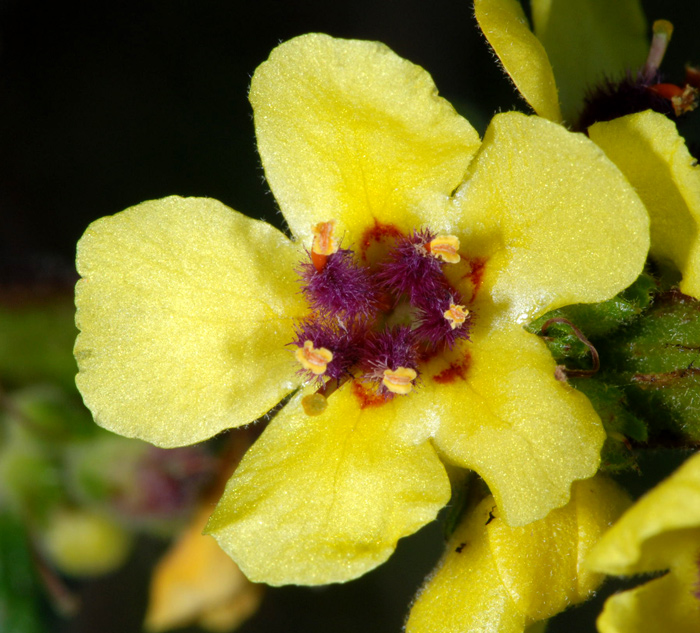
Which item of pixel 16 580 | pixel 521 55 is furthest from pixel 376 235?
pixel 16 580

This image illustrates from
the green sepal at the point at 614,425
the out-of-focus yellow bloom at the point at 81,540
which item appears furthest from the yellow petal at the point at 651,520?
the out-of-focus yellow bloom at the point at 81,540

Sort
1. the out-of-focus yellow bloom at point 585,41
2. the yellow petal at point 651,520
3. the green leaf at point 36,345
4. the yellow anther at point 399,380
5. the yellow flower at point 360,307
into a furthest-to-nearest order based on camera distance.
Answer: the green leaf at point 36,345, the out-of-focus yellow bloom at point 585,41, the yellow anther at point 399,380, the yellow flower at point 360,307, the yellow petal at point 651,520

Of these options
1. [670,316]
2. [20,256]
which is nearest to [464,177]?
[670,316]

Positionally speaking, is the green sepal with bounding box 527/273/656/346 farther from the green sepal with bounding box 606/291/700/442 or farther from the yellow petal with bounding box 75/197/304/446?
the yellow petal with bounding box 75/197/304/446

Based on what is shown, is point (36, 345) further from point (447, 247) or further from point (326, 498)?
point (447, 247)

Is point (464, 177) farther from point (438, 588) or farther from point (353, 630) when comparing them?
point (353, 630)

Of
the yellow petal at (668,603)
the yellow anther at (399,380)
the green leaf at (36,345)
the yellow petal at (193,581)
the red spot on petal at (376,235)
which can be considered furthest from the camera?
the green leaf at (36,345)

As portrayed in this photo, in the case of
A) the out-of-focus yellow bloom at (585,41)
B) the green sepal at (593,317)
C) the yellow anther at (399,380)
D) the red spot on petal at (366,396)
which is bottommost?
the red spot on petal at (366,396)

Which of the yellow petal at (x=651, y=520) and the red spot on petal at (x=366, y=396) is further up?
the yellow petal at (x=651, y=520)

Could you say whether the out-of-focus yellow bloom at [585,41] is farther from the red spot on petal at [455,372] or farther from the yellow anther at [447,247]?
the red spot on petal at [455,372]
